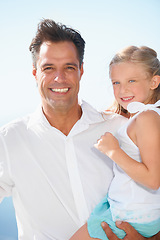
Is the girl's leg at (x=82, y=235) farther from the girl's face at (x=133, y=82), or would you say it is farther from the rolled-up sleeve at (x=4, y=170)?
the girl's face at (x=133, y=82)

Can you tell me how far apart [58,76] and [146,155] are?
1031 millimetres

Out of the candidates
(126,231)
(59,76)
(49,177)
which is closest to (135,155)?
(126,231)

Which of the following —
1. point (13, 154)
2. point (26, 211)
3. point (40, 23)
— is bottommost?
point (26, 211)

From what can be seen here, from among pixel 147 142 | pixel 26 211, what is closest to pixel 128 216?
pixel 147 142

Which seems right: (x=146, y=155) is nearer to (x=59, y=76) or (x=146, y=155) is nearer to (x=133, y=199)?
(x=133, y=199)

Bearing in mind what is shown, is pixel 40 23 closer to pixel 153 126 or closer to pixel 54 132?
pixel 54 132

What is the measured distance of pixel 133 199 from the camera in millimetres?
1611

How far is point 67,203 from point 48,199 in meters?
0.14

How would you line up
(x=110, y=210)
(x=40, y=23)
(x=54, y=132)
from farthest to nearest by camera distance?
(x=40, y=23)
(x=54, y=132)
(x=110, y=210)

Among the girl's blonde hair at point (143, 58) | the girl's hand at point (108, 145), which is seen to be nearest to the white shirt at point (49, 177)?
the girl's hand at point (108, 145)

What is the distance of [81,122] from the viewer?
2.22m

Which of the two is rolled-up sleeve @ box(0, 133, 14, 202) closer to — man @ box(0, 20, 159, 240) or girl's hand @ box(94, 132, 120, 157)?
man @ box(0, 20, 159, 240)

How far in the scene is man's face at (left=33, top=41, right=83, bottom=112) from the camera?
2229 millimetres

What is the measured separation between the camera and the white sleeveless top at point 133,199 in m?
1.59
